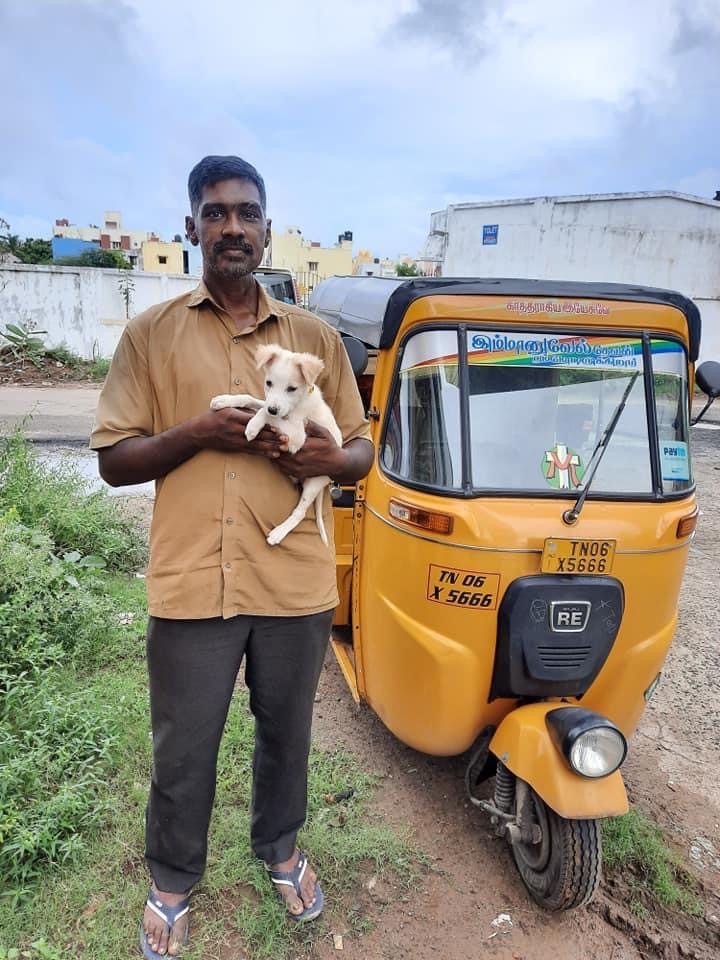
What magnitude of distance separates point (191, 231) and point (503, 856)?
265 cm

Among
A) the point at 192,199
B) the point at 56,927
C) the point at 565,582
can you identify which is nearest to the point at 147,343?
the point at 192,199

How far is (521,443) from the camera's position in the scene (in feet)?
8.79

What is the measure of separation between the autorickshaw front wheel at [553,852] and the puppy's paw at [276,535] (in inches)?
53.8

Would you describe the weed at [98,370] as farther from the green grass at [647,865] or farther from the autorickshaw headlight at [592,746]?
the autorickshaw headlight at [592,746]

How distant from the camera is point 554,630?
8.09 feet

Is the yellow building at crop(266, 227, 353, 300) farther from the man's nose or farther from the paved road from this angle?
the man's nose

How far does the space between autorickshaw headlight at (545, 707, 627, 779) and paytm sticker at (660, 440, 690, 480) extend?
1062 mm

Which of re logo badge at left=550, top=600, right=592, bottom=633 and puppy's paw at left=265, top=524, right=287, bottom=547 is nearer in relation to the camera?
puppy's paw at left=265, top=524, right=287, bottom=547

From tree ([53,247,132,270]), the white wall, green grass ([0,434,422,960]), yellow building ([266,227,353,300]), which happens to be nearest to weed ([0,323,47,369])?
the white wall

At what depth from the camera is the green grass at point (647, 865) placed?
258 cm

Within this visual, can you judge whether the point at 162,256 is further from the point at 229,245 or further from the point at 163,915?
the point at 163,915

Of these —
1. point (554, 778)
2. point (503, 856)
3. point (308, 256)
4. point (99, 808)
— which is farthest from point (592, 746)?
point (308, 256)

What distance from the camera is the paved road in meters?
9.35

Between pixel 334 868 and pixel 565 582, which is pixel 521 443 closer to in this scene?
pixel 565 582
